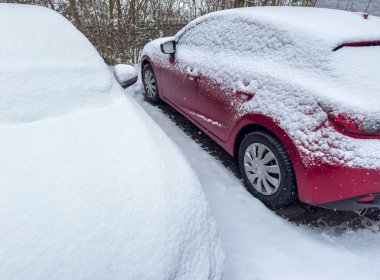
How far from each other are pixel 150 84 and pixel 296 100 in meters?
2.84

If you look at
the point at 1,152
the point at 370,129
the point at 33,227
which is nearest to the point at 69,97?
the point at 1,152

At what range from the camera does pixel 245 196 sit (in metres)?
2.81

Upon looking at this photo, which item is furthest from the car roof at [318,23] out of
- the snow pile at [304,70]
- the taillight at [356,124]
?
the taillight at [356,124]

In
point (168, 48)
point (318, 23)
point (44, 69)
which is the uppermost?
point (318, 23)

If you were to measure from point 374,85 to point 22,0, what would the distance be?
636 centimetres

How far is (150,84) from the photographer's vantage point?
4.68 meters

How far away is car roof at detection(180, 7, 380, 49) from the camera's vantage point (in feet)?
7.52

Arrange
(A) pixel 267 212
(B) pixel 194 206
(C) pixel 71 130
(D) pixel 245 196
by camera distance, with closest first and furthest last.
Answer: (B) pixel 194 206, (C) pixel 71 130, (A) pixel 267 212, (D) pixel 245 196

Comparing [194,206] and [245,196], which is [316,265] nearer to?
[245,196]

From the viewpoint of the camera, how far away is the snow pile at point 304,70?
6.62 ft

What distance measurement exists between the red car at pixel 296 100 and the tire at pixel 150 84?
122 centimetres

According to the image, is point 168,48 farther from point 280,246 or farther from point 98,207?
point 98,207

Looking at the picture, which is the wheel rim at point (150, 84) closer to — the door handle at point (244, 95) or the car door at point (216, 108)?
the car door at point (216, 108)

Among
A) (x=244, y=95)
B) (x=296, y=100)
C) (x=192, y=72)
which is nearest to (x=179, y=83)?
(x=192, y=72)
